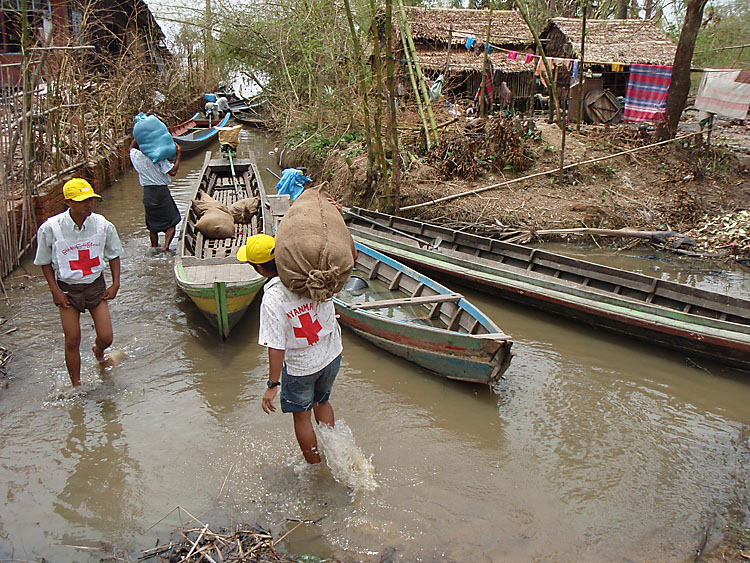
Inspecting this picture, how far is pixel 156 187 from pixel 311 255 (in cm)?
533

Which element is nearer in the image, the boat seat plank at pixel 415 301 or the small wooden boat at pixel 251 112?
the boat seat plank at pixel 415 301

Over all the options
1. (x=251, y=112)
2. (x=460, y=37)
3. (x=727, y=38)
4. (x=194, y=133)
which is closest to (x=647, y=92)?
(x=460, y=37)

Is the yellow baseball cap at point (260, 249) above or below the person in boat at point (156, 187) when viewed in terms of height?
above

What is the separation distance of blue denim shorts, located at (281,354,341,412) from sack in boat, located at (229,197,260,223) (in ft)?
17.3

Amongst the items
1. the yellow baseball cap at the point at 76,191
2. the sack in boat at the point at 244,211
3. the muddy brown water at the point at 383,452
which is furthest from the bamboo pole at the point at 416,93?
the yellow baseball cap at the point at 76,191

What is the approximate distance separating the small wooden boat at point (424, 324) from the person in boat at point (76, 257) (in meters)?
2.31

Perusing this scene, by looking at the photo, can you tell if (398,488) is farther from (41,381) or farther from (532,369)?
(41,381)

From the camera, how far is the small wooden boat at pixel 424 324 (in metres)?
4.86

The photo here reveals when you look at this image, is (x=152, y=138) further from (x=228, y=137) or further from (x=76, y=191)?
(x=228, y=137)

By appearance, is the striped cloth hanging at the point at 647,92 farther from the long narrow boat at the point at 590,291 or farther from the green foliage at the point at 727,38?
the green foliage at the point at 727,38

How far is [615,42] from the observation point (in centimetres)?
1627

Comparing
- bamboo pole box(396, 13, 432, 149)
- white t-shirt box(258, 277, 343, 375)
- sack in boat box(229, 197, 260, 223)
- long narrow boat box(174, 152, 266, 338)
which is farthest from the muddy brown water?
bamboo pole box(396, 13, 432, 149)

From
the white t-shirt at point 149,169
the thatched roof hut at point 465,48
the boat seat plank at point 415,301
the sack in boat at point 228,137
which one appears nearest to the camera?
the boat seat plank at point 415,301

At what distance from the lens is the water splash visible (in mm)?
3828
